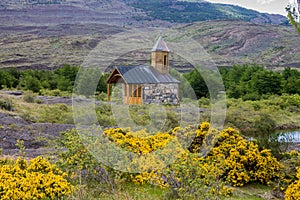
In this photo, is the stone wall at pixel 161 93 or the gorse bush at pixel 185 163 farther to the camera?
the stone wall at pixel 161 93

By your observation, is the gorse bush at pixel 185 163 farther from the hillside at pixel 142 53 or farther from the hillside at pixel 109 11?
the hillside at pixel 109 11

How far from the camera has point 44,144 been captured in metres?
13.7

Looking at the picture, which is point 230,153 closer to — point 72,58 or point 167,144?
point 167,144

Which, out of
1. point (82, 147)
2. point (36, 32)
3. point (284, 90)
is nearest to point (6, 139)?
point (82, 147)

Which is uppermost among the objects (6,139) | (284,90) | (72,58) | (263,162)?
(263,162)

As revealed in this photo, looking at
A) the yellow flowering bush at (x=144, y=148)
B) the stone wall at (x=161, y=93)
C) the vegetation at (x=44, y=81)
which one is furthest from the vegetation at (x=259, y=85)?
the yellow flowering bush at (x=144, y=148)

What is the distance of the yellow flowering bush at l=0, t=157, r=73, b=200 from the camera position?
6734 mm

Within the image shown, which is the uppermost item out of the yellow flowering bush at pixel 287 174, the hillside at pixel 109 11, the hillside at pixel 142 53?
the yellow flowering bush at pixel 287 174

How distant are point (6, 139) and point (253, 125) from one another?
1269 centimetres

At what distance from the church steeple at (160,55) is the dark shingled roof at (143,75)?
378mm

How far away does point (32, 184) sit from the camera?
23.1 feet

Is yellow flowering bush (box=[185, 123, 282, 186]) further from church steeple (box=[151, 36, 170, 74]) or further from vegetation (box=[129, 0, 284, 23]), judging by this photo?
vegetation (box=[129, 0, 284, 23])

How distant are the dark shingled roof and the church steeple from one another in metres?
0.38

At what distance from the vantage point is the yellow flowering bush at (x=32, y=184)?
22.1ft
